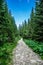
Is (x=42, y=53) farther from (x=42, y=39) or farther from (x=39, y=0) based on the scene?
(x=39, y=0)

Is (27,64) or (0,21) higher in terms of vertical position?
(0,21)

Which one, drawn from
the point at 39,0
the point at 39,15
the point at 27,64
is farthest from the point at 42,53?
the point at 39,0

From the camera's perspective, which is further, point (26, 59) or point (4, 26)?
point (4, 26)

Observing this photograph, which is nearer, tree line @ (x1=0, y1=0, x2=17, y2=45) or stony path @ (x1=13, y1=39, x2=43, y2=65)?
stony path @ (x1=13, y1=39, x2=43, y2=65)

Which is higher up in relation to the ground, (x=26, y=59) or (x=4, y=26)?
(x=4, y=26)

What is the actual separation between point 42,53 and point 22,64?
5178mm

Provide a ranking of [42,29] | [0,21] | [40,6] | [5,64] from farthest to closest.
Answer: [40,6] < [42,29] < [0,21] < [5,64]

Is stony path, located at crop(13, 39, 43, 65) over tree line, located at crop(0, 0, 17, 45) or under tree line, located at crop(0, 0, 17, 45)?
under

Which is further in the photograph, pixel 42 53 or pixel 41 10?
pixel 41 10

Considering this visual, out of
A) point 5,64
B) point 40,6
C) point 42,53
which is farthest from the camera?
point 40,6

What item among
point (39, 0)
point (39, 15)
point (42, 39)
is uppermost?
point (39, 0)

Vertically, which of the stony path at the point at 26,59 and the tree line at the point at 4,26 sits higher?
the tree line at the point at 4,26

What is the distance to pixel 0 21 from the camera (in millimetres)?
17719

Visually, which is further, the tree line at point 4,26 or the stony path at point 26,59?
the tree line at point 4,26
